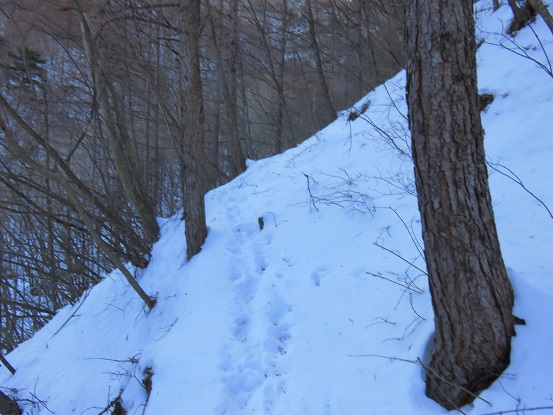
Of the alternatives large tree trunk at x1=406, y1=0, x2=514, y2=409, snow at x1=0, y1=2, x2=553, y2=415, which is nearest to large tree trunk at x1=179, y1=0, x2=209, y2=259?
snow at x1=0, y1=2, x2=553, y2=415

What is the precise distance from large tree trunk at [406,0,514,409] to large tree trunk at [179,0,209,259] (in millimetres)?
3464

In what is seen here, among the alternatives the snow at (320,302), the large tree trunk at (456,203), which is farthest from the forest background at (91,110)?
the large tree trunk at (456,203)

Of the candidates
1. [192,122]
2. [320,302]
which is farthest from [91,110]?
[320,302]

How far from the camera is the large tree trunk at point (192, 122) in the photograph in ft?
15.2

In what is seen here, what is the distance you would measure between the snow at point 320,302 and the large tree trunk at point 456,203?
132 millimetres

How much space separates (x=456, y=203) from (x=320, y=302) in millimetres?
2145

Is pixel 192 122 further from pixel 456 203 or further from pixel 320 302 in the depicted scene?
pixel 456 203

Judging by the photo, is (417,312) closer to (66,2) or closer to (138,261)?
(138,261)

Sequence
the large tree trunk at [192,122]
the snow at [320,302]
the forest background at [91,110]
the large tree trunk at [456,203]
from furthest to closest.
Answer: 1. the forest background at [91,110]
2. the large tree trunk at [192,122]
3. the snow at [320,302]
4. the large tree trunk at [456,203]

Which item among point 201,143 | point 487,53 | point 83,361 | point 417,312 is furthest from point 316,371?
point 487,53

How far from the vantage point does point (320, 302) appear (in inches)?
146

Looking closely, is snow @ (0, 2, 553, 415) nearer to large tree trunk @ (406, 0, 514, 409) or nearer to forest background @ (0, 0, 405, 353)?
large tree trunk @ (406, 0, 514, 409)

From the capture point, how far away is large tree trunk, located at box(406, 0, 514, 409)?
1756 mm

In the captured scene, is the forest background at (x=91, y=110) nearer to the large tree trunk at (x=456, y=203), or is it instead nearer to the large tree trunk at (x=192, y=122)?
the large tree trunk at (x=192, y=122)
